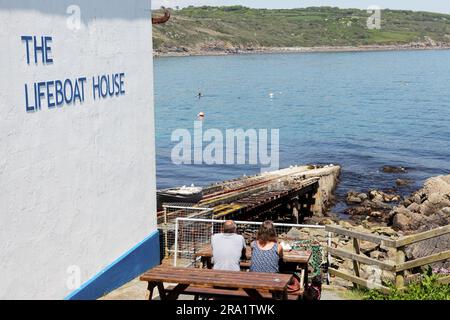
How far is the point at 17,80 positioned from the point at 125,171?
3465mm

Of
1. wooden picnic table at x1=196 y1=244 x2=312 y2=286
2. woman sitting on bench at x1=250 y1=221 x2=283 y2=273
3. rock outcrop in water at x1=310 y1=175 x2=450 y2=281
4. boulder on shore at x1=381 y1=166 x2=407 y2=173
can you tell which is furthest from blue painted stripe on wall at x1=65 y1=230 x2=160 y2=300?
boulder on shore at x1=381 y1=166 x2=407 y2=173

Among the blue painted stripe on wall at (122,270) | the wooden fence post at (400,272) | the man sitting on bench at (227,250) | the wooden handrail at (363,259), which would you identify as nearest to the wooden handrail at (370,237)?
the wooden fence post at (400,272)

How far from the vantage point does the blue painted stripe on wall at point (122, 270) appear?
968 centimetres

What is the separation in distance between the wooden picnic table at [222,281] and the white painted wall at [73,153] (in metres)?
1.49

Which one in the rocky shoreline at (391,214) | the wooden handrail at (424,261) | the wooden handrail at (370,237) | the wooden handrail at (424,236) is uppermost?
the wooden handrail at (424,236)

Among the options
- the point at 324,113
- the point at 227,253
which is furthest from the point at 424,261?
the point at 324,113

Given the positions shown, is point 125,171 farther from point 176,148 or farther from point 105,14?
point 176,148

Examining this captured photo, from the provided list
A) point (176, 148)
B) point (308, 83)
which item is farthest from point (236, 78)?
point (176, 148)

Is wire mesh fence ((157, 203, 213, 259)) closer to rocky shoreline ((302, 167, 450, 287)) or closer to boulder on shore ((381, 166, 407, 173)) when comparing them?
rocky shoreline ((302, 167, 450, 287))

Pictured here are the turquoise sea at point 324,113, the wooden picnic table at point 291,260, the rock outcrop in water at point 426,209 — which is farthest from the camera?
the turquoise sea at point 324,113

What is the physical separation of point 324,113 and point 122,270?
226 ft

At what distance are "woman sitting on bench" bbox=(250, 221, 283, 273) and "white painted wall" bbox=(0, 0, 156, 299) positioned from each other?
248 centimetres

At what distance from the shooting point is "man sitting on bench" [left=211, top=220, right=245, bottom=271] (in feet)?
29.2

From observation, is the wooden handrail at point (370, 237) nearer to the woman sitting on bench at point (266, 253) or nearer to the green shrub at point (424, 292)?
the green shrub at point (424, 292)
